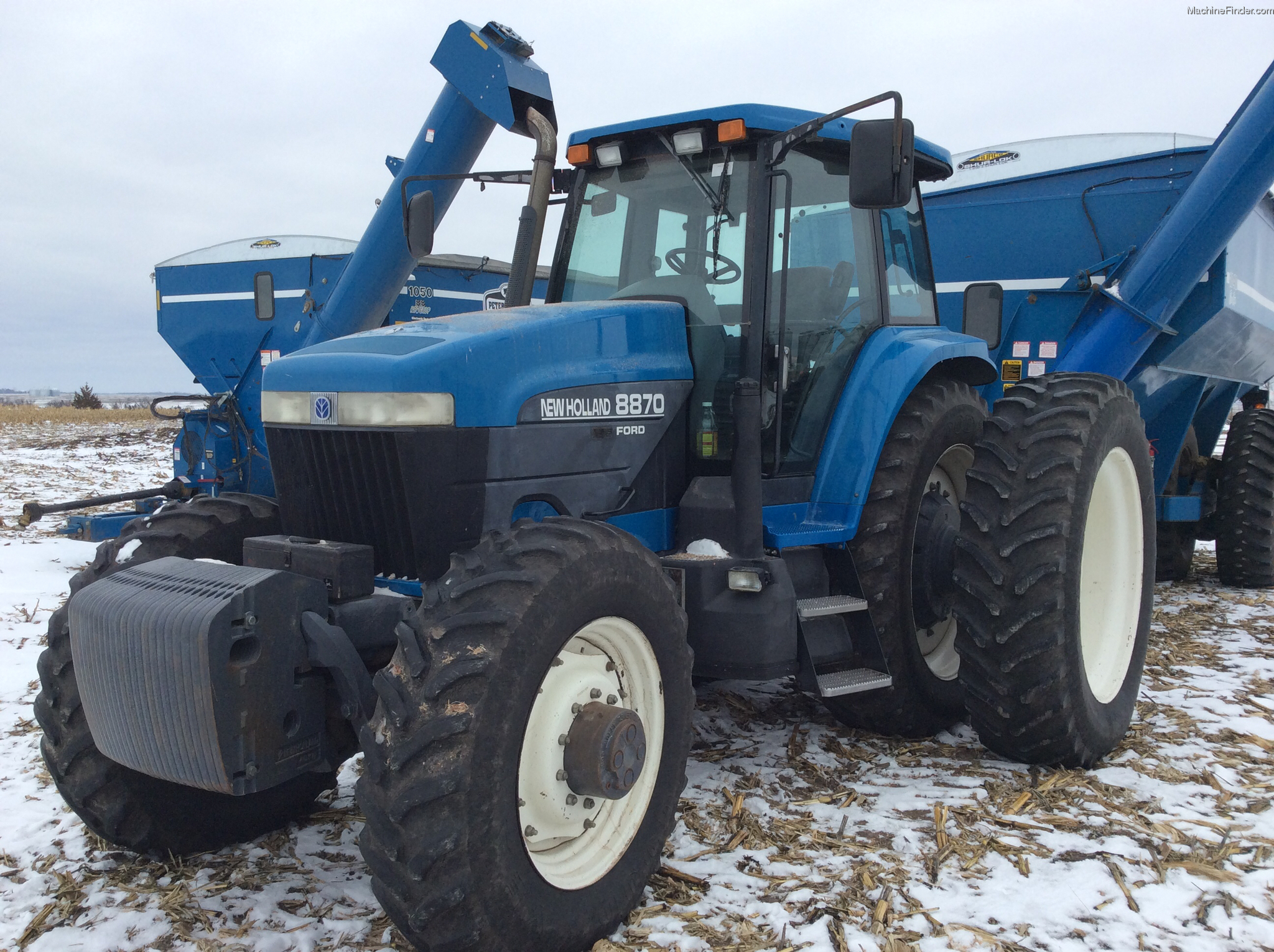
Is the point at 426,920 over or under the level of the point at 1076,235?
under

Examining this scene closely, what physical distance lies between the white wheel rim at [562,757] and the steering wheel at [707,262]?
1504mm

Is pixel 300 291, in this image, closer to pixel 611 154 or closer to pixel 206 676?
pixel 611 154

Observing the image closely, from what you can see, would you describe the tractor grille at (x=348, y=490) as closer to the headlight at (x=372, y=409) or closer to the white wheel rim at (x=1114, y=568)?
the headlight at (x=372, y=409)

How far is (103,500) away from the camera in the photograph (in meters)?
7.73

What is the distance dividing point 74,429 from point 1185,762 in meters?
27.5

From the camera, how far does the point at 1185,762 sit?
398 centimetres

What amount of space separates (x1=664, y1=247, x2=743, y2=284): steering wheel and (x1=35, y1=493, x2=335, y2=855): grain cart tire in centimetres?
182

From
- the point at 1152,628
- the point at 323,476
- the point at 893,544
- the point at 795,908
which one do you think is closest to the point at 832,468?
the point at 893,544

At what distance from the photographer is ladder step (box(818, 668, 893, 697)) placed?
358cm

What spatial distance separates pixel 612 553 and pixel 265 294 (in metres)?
7.50

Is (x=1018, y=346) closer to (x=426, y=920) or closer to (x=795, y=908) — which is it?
(x=795, y=908)

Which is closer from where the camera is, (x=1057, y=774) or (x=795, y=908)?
(x=795, y=908)

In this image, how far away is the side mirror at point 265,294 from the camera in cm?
916

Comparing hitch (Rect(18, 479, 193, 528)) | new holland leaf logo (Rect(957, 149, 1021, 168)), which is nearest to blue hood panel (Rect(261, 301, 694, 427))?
new holland leaf logo (Rect(957, 149, 1021, 168))
